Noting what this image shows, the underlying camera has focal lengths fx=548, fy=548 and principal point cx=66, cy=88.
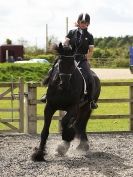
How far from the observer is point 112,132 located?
13.8m

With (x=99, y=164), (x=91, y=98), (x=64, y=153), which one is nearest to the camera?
(x=99, y=164)

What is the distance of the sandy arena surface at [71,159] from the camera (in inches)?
344

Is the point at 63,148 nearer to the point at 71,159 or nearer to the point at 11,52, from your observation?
the point at 71,159

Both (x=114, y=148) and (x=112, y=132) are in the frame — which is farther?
(x=112, y=132)

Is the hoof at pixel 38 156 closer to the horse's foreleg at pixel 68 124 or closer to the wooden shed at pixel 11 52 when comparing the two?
the horse's foreleg at pixel 68 124

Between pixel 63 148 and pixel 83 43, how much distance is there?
2135mm

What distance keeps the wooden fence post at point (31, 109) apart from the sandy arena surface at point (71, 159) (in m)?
0.45

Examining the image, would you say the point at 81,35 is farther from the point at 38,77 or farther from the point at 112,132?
the point at 38,77

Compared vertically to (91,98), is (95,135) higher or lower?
lower

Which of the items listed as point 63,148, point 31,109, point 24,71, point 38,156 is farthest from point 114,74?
Result: point 38,156

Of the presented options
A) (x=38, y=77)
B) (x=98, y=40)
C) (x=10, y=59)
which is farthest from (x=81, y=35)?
(x=98, y=40)

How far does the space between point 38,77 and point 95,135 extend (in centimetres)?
2445

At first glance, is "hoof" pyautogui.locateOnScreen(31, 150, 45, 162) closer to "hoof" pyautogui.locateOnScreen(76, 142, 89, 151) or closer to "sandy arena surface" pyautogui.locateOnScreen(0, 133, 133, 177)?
"sandy arena surface" pyautogui.locateOnScreen(0, 133, 133, 177)

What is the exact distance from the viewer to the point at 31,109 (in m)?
13.6
